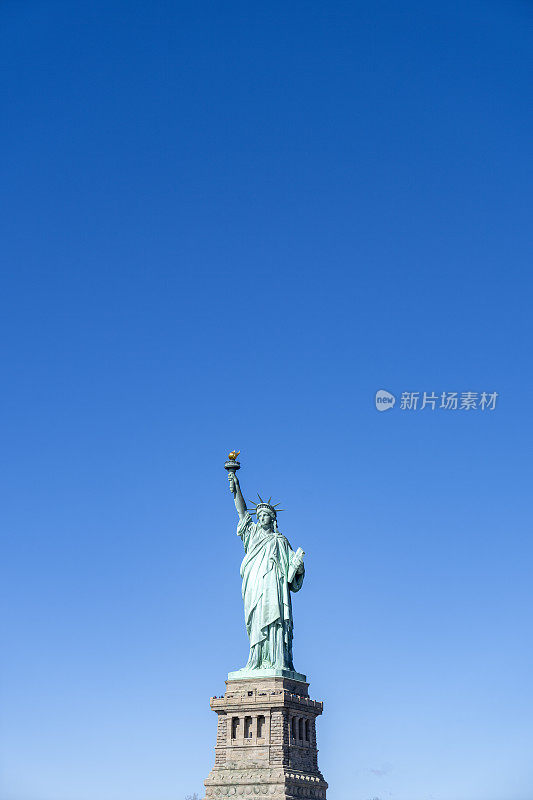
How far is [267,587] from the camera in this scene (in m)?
48.8

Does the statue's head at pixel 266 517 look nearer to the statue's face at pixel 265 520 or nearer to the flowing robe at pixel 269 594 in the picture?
the statue's face at pixel 265 520

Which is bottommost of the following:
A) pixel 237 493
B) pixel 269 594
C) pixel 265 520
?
pixel 269 594

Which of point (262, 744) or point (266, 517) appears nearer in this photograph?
point (262, 744)

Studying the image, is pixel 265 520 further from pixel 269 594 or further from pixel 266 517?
pixel 269 594

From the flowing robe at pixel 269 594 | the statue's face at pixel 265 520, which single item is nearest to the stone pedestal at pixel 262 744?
the flowing robe at pixel 269 594

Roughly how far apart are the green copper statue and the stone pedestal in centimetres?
93

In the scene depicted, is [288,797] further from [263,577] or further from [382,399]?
[382,399]

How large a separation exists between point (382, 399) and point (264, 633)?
13573 mm

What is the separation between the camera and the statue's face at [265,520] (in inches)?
2014

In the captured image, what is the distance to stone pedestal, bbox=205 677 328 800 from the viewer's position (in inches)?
1757

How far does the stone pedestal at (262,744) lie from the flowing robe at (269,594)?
1.51 metres

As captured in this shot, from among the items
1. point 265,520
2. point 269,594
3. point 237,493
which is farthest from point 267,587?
point 237,493

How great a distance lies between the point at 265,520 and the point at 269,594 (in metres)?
4.21

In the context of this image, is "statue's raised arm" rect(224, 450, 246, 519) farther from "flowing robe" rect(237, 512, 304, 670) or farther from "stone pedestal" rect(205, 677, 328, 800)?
"stone pedestal" rect(205, 677, 328, 800)
